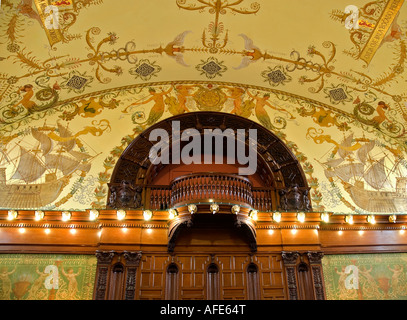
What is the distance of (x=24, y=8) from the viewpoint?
7.23 meters

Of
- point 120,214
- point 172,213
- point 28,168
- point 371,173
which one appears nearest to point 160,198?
point 172,213

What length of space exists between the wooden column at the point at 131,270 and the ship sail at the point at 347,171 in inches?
198

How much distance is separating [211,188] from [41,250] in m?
3.87

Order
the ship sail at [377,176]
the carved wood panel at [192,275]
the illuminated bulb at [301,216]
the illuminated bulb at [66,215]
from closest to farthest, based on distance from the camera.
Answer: the carved wood panel at [192,275]
the illuminated bulb at [66,215]
the illuminated bulb at [301,216]
the ship sail at [377,176]

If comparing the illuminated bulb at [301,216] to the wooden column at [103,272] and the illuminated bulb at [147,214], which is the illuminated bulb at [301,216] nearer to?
the illuminated bulb at [147,214]

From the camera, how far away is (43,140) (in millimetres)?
9211

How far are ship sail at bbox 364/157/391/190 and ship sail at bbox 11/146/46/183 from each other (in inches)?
314

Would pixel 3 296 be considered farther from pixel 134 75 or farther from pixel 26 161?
pixel 134 75

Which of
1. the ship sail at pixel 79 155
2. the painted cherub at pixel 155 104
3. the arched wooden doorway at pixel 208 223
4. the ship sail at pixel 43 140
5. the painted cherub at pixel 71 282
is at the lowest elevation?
the painted cherub at pixel 71 282

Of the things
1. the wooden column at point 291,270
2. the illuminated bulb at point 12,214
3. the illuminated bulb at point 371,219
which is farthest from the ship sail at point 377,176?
the illuminated bulb at point 12,214

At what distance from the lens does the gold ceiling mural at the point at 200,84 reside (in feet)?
25.6

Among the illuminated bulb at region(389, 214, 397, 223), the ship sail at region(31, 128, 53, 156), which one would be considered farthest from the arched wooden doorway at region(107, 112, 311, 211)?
the illuminated bulb at region(389, 214, 397, 223)
